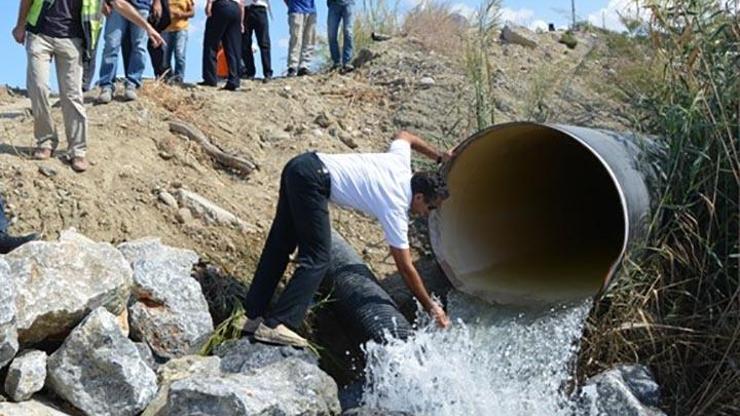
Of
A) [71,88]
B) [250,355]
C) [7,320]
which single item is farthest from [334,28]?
[7,320]

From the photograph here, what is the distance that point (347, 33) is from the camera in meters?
9.30

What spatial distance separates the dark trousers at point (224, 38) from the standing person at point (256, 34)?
0.53m

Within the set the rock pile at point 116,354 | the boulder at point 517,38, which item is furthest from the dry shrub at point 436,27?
the rock pile at point 116,354

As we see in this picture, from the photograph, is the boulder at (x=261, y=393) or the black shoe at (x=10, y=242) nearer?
the boulder at (x=261, y=393)

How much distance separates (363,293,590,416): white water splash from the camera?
16.7 ft

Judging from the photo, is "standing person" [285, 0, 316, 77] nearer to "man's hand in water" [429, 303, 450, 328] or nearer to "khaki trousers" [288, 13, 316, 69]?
"khaki trousers" [288, 13, 316, 69]

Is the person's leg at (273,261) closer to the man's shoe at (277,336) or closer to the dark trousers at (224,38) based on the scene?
the man's shoe at (277,336)

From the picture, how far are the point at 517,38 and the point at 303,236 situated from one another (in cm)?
588

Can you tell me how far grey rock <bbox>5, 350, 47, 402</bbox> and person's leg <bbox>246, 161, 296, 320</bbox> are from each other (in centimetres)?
123

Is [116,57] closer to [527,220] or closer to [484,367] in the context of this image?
[527,220]

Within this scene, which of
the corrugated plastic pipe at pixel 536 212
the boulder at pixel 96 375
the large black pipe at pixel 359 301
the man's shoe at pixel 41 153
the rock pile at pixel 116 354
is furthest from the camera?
the man's shoe at pixel 41 153

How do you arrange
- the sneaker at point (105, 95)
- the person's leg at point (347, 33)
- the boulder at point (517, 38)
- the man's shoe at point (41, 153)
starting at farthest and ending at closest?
the boulder at point (517, 38), the person's leg at point (347, 33), the sneaker at point (105, 95), the man's shoe at point (41, 153)

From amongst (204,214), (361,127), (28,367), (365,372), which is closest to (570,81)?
(361,127)

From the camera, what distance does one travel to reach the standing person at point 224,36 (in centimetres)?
823
